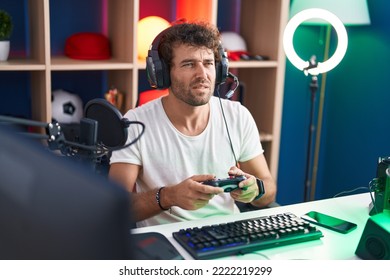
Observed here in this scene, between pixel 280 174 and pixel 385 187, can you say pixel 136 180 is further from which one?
pixel 280 174

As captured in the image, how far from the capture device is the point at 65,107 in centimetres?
232

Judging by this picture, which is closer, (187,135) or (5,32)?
(187,135)

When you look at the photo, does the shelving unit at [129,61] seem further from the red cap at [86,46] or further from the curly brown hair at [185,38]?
the curly brown hair at [185,38]

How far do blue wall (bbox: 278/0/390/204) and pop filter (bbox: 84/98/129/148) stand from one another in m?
2.09

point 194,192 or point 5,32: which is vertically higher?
point 5,32

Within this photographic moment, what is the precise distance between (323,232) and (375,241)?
0.60 ft

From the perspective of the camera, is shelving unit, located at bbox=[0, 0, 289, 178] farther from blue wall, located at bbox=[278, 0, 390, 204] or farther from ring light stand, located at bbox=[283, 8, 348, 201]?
ring light stand, located at bbox=[283, 8, 348, 201]

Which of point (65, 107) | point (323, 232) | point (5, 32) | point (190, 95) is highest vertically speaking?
point (5, 32)

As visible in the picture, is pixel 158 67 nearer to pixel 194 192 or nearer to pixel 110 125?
pixel 194 192

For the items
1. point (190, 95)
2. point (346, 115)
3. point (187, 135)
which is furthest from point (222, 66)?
point (346, 115)

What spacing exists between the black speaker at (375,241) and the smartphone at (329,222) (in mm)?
149

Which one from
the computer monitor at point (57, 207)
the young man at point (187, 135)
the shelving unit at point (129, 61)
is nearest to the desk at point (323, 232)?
the young man at point (187, 135)
